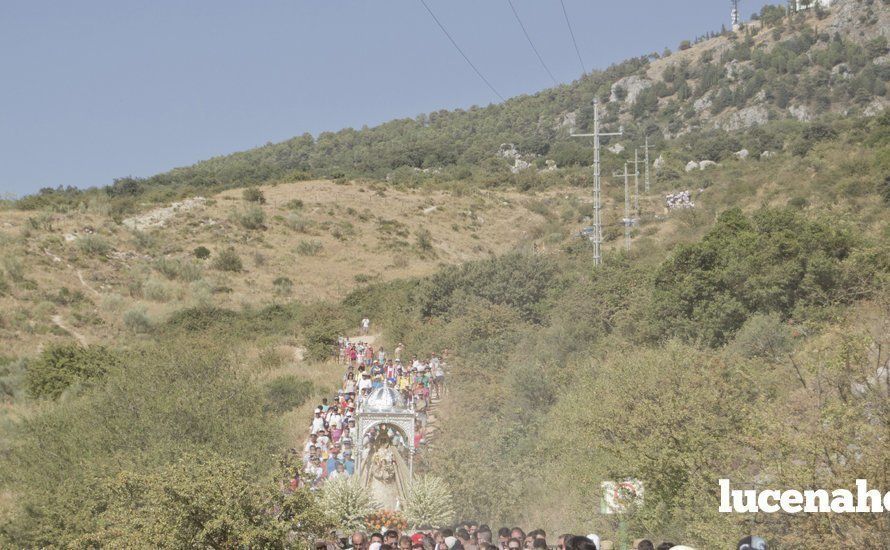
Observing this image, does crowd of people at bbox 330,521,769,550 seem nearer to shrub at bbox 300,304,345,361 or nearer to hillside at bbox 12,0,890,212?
shrub at bbox 300,304,345,361

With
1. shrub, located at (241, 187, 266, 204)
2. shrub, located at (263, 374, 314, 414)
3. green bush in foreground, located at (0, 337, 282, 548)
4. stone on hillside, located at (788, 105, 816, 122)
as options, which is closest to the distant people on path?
green bush in foreground, located at (0, 337, 282, 548)

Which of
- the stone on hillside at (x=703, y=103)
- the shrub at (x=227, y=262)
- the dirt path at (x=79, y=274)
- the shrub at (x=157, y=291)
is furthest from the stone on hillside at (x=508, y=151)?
the shrub at (x=157, y=291)

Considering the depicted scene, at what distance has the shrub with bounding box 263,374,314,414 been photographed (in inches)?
1304

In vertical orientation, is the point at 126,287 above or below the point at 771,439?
above

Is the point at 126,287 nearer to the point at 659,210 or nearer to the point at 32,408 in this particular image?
the point at 32,408

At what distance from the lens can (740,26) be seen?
149m

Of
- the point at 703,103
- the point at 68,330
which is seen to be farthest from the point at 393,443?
the point at 703,103

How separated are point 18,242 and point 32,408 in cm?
2574

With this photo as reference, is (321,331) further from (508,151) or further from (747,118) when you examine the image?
(508,151)

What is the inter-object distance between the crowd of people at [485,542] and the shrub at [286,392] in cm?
1868

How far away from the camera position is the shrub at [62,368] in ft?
122

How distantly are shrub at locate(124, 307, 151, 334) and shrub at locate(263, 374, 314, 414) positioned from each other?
15.5 m

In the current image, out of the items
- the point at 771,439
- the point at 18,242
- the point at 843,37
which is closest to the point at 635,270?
the point at 771,439

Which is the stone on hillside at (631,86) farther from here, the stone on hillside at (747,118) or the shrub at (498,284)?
the shrub at (498,284)
